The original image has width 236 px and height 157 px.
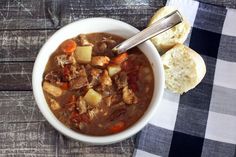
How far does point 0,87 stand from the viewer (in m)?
2.27

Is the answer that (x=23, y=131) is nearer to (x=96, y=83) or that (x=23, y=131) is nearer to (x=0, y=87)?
(x=0, y=87)

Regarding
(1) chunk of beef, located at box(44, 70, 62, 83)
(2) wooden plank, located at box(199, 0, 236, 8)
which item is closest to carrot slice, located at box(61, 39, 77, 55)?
(1) chunk of beef, located at box(44, 70, 62, 83)

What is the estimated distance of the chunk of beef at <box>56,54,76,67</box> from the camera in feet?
6.63

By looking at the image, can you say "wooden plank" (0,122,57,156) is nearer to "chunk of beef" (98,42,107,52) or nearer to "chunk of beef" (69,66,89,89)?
"chunk of beef" (69,66,89,89)

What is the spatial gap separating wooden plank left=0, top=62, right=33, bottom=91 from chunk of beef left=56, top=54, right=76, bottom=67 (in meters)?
0.32

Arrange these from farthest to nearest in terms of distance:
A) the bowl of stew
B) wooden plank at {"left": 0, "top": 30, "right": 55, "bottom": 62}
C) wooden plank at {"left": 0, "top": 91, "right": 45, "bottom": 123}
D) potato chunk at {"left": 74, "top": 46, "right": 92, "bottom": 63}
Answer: wooden plank at {"left": 0, "top": 30, "right": 55, "bottom": 62} < wooden plank at {"left": 0, "top": 91, "right": 45, "bottom": 123} < potato chunk at {"left": 74, "top": 46, "right": 92, "bottom": 63} < the bowl of stew

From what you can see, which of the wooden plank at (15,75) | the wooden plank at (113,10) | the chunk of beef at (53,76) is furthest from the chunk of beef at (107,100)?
the wooden plank at (113,10)

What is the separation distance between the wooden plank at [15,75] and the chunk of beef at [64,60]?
318 millimetres

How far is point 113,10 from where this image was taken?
2.45 metres

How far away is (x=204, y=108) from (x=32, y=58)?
3.01 feet

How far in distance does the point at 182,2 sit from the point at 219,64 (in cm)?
40

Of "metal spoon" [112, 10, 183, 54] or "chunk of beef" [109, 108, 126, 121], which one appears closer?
"chunk of beef" [109, 108, 126, 121]

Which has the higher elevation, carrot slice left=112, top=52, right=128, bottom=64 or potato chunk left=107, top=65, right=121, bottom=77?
carrot slice left=112, top=52, right=128, bottom=64

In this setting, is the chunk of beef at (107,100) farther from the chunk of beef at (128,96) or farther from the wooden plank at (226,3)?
the wooden plank at (226,3)
